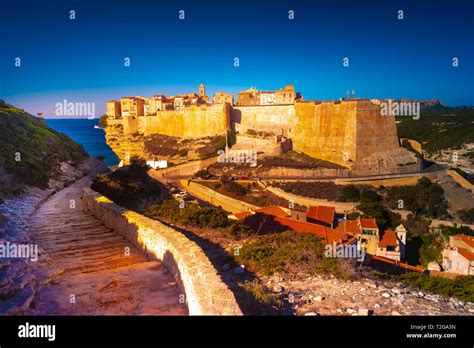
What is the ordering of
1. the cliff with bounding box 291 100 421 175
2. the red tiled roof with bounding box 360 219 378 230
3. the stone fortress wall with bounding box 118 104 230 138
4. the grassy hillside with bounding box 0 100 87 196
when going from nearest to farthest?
the grassy hillside with bounding box 0 100 87 196 → the red tiled roof with bounding box 360 219 378 230 → the cliff with bounding box 291 100 421 175 → the stone fortress wall with bounding box 118 104 230 138

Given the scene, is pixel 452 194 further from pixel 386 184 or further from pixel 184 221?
pixel 184 221

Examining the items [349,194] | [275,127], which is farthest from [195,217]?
[275,127]

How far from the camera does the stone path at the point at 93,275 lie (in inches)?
159

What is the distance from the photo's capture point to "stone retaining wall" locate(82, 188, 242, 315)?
11.3 feet

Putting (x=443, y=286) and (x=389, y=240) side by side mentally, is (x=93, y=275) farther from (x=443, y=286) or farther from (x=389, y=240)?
(x=389, y=240)

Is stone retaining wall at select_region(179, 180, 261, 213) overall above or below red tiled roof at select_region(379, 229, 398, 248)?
above

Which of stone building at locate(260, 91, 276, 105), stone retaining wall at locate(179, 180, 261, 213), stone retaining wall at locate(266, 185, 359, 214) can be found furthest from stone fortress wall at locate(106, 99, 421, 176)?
stone retaining wall at locate(179, 180, 261, 213)

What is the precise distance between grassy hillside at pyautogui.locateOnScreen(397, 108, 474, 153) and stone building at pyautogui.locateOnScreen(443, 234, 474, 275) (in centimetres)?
3638

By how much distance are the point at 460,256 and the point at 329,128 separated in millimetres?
18174

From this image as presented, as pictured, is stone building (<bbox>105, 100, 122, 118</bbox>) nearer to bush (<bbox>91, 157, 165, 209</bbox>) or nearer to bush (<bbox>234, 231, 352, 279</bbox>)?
bush (<bbox>91, 157, 165, 209</bbox>)

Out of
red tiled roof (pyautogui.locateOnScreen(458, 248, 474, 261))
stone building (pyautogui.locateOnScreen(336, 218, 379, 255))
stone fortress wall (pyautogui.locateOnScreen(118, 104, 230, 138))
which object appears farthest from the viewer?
stone fortress wall (pyautogui.locateOnScreen(118, 104, 230, 138))

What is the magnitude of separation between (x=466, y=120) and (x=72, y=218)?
6667cm

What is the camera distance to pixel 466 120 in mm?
58812

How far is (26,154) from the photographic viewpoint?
11.7m
